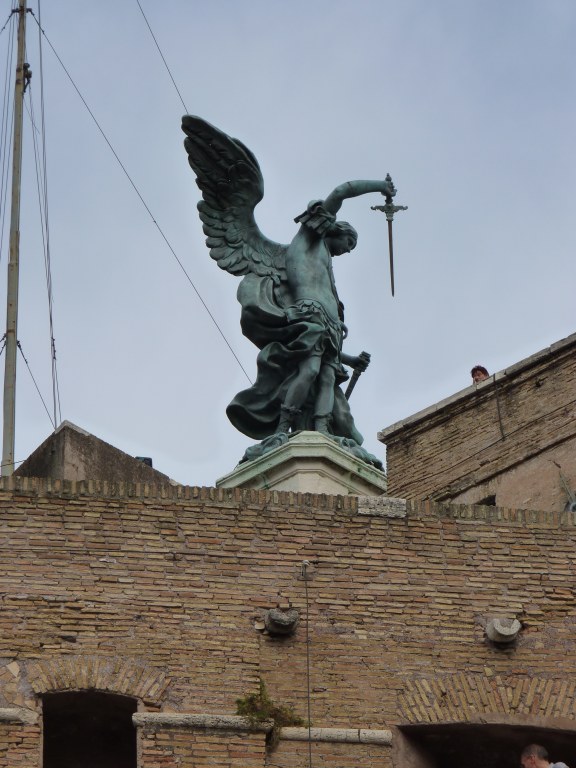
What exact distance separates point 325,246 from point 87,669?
836 centimetres

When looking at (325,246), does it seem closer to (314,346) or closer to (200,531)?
(314,346)

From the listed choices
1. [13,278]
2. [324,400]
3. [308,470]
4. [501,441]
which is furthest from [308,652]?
[501,441]

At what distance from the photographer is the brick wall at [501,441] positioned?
32281 millimetres

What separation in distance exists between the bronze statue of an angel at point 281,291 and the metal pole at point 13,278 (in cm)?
227

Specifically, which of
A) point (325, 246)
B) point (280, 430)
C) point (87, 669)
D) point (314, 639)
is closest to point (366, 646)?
point (314, 639)

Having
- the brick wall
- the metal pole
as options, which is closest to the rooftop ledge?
the brick wall

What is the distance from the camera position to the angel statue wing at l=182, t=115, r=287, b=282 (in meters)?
29.8

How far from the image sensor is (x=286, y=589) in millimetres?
23859

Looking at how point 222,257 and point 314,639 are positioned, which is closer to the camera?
point 314,639

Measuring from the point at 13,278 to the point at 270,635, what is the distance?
794cm

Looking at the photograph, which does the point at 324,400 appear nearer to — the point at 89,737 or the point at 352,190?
the point at 352,190


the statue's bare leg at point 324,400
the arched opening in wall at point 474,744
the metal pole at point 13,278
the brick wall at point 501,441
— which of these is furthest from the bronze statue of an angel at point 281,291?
the arched opening in wall at point 474,744

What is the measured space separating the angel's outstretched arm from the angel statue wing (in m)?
0.74

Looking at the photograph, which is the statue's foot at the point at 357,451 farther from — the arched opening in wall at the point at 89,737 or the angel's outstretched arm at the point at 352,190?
the arched opening in wall at the point at 89,737
